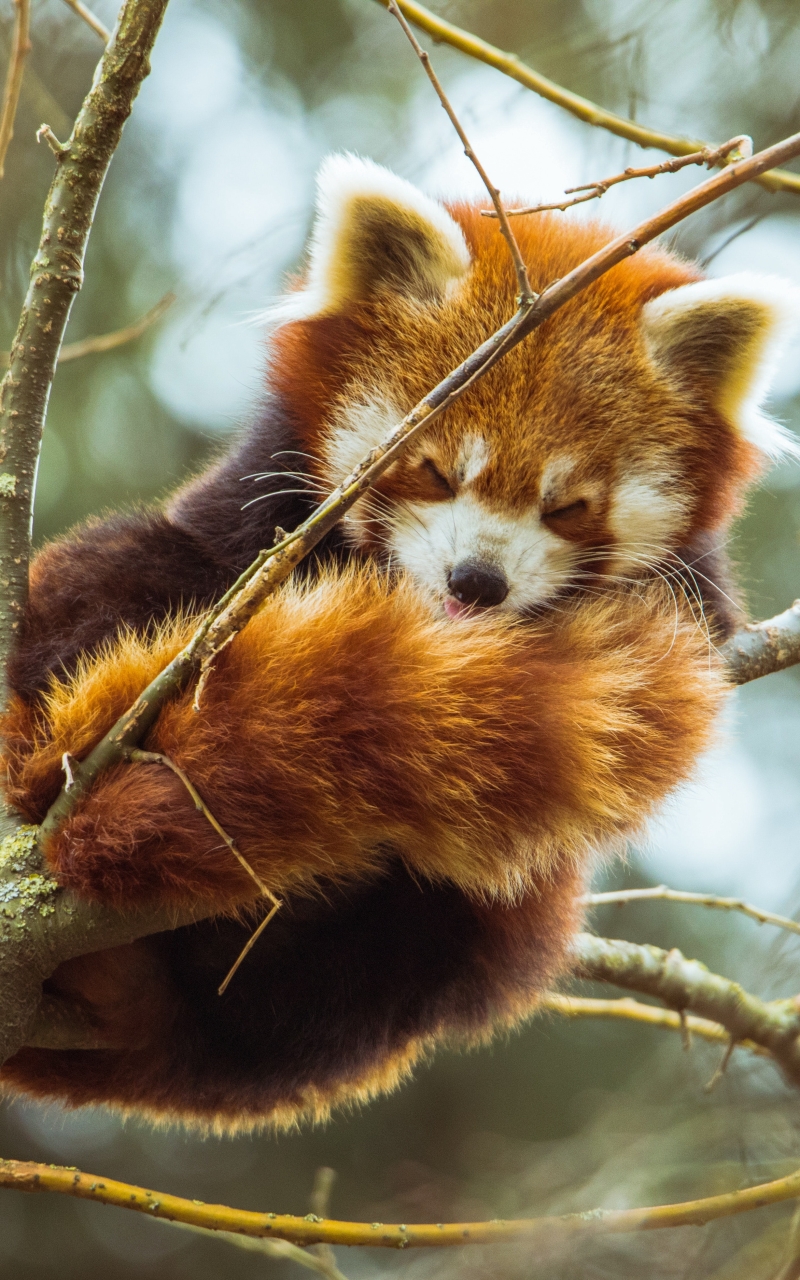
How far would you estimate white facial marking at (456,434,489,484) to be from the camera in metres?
1.98

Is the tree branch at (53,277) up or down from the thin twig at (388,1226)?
up

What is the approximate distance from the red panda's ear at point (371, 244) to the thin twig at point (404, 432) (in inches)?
37.9

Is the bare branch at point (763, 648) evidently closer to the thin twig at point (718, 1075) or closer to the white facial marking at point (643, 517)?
the white facial marking at point (643, 517)

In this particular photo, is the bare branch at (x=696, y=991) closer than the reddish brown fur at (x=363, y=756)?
No

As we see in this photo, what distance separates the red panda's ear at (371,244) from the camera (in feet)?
6.91

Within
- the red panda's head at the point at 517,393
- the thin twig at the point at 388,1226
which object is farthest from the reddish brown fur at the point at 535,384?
the thin twig at the point at 388,1226

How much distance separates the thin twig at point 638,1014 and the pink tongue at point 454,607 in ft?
2.94

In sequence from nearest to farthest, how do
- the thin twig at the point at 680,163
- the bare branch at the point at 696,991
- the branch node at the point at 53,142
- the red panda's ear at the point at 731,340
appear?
the thin twig at the point at 680,163 < the branch node at the point at 53,142 < the red panda's ear at the point at 731,340 < the bare branch at the point at 696,991

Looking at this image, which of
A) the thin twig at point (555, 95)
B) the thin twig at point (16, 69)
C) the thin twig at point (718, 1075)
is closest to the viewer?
the thin twig at point (718, 1075)

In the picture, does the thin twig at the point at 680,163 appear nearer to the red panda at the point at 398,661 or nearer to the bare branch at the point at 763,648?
the red panda at the point at 398,661

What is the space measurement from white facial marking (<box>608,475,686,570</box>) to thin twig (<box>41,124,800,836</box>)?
86 centimetres

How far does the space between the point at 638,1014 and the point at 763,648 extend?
95cm

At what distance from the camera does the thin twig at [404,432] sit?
3.94ft

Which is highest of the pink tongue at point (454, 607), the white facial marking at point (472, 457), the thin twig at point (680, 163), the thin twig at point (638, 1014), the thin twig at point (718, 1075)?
the thin twig at point (680, 163)
